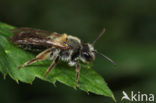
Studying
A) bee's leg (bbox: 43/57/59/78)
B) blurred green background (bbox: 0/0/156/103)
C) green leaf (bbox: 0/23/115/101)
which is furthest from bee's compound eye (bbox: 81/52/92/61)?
blurred green background (bbox: 0/0/156/103)

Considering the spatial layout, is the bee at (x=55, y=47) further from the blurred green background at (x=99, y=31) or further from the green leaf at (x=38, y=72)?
the blurred green background at (x=99, y=31)

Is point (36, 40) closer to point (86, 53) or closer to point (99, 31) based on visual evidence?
point (86, 53)

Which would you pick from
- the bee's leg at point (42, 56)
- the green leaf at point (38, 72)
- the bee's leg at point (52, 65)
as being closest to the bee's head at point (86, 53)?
the green leaf at point (38, 72)

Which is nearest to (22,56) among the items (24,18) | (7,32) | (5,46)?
(5,46)

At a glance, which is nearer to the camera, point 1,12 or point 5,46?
point 5,46

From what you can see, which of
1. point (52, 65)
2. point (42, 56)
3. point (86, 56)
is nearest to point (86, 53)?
point (86, 56)

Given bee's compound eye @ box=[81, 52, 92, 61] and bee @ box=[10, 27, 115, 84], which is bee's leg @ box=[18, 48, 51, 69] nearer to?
bee @ box=[10, 27, 115, 84]

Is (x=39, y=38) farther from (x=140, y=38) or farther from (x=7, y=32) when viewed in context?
(x=140, y=38)
